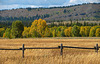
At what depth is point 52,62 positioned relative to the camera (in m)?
14.7

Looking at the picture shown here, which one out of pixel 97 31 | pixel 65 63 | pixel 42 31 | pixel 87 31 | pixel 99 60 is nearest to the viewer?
pixel 65 63

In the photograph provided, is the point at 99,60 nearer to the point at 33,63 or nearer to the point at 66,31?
the point at 33,63

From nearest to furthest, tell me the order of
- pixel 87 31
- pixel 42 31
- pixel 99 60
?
pixel 99 60
pixel 42 31
pixel 87 31

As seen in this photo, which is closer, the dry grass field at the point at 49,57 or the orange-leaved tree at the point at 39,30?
the dry grass field at the point at 49,57

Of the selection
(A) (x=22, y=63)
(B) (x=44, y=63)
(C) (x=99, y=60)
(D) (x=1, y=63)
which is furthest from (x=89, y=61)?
(D) (x=1, y=63)

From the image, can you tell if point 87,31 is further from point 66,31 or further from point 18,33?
point 18,33

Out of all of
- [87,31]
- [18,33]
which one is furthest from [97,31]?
[18,33]

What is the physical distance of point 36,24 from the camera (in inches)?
4122

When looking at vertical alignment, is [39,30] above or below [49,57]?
above

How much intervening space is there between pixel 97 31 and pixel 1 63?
132328 millimetres

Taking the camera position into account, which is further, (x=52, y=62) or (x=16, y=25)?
(x=16, y=25)

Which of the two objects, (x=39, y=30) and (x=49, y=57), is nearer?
(x=49, y=57)

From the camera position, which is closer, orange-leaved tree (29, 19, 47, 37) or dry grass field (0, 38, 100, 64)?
dry grass field (0, 38, 100, 64)

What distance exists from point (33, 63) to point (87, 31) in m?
149
